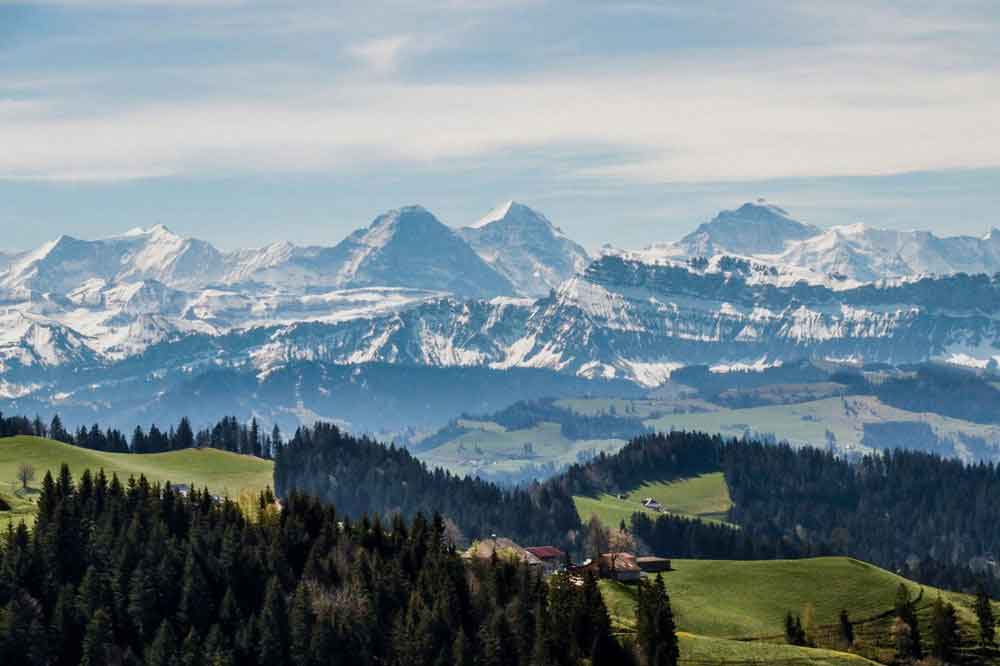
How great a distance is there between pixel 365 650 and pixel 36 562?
4109cm

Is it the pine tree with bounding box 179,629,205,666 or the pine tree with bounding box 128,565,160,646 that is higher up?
the pine tree with bounding box 128,565,160,646

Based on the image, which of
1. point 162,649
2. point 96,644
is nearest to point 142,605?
point 96,644

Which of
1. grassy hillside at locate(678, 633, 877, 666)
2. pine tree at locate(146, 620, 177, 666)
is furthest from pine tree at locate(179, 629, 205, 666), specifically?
grassy hillside at locate(678, 633, 877, 666)

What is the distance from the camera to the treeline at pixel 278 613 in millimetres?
178500

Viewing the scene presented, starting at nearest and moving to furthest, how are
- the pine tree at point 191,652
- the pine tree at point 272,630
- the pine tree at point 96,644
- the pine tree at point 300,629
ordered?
the pine tree at point 191,652 → the pine tree at point 96,644 → the pine tree at point 272,630 → the pine tree at point 300,629

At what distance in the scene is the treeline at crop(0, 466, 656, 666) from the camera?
7028 inches

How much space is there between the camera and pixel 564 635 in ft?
593

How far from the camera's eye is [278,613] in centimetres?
18400

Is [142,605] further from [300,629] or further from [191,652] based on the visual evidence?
[300,629]

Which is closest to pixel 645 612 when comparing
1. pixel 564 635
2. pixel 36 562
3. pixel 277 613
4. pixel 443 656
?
pixel 564 635

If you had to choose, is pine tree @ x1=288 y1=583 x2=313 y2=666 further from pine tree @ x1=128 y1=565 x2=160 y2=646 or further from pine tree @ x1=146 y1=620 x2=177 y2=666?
pine tree @ x1=128 y1=565 x2=160 y2=646

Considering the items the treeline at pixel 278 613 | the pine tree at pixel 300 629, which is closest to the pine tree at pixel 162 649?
the treeline at pixel 278 613

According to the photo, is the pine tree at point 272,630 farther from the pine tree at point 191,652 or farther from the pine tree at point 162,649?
the pine tree at point 162,649

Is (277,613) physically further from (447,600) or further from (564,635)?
(564,635)
